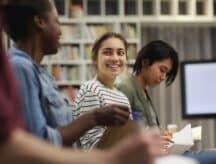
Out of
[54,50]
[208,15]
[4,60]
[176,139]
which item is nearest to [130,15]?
[208,15]

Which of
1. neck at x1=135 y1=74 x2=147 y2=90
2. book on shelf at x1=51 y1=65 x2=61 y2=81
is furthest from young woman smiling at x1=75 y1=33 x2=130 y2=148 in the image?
book on shelf at x1=51 y1=65 x2=61 y2=81

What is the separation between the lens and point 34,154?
0.46 meters

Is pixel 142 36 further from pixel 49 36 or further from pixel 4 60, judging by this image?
pixel 4 60

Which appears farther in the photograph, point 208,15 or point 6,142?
point 208,15

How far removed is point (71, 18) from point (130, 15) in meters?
0.60

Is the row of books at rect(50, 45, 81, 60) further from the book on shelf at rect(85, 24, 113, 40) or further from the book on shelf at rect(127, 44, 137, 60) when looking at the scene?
the book on shelf at rect(127, 44, 137, 60)

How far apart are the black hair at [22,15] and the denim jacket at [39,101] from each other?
0.05 meters

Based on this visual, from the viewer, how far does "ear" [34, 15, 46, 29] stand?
128 centimetres

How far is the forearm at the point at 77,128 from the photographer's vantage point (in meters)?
1.22

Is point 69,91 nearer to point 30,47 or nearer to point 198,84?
point 198,84

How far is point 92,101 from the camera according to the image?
7.23 ft

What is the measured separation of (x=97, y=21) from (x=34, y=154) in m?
4.45

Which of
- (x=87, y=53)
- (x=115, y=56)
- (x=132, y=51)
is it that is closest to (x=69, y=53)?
(x=87, y=53)

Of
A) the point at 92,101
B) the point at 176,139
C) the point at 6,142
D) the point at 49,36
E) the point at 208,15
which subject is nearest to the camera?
the point at 6,142
